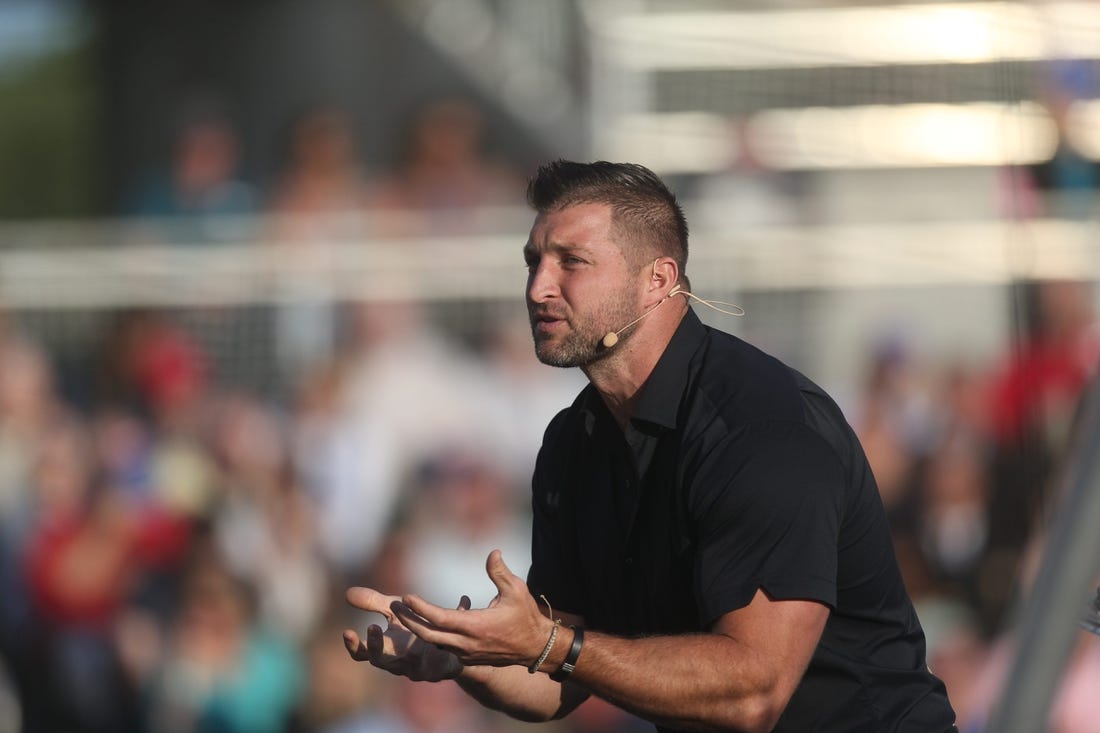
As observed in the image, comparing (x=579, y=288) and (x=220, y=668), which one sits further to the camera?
(x=220, y=668)

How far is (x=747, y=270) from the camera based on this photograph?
779 centimetres

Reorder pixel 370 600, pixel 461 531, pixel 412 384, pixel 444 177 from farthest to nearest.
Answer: pixel 444 177, pixel 412 384, pixel 461 531, pixel 370 600

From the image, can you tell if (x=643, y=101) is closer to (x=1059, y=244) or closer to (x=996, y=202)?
(x=996, y=202)

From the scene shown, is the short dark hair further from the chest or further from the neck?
the chest

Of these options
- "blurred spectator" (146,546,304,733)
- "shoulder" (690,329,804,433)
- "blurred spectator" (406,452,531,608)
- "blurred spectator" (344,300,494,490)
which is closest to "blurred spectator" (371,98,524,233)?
"blurred spectator" (344,300,494,490)

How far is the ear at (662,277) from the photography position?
121 inches

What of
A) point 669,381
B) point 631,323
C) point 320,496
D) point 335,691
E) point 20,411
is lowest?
point 335,691

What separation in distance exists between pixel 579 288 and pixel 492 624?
2.46ft

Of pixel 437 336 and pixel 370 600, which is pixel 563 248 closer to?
pixel 370 600

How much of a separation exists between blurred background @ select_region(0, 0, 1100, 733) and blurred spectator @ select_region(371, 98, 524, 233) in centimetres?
2

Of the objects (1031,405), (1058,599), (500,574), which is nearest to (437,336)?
(1031,405)

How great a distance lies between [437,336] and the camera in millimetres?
7855

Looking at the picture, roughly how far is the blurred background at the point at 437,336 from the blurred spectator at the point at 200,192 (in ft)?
0.09

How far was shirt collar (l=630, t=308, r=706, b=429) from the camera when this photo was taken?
2949 mm
